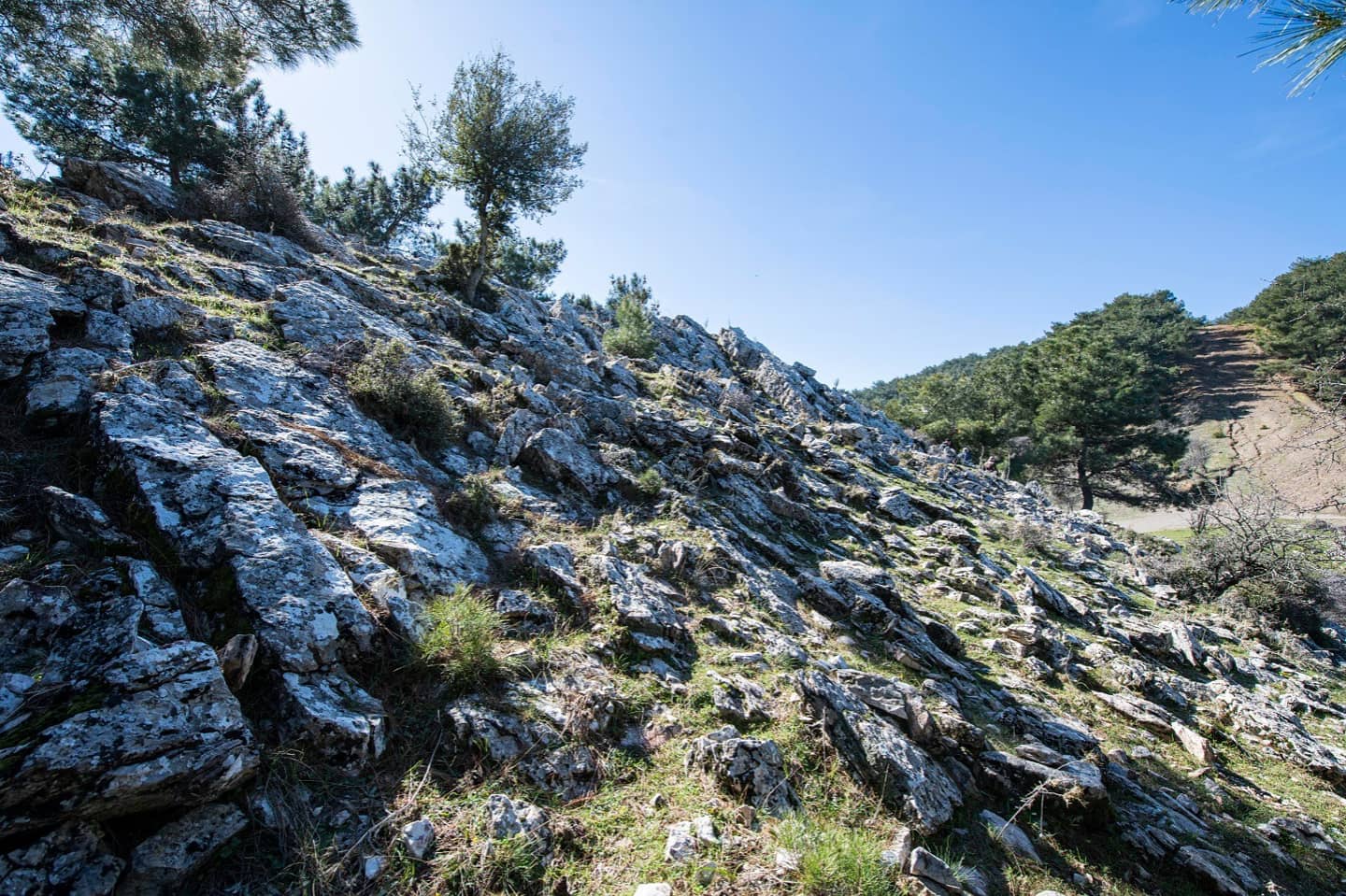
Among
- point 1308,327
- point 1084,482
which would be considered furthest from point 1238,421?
point 1084,482

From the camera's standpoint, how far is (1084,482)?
1350 inches

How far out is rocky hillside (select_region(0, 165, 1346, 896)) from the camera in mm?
2994

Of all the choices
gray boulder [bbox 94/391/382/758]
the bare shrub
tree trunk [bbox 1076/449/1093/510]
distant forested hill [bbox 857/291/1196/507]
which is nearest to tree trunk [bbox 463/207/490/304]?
gray boulder [bbox 94/391/382/758]

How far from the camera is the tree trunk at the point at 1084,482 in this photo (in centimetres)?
3431

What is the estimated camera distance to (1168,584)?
1488 centimetres

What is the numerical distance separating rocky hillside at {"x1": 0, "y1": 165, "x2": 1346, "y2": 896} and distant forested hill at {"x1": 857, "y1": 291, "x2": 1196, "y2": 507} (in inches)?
1140

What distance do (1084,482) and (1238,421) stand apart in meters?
40.3

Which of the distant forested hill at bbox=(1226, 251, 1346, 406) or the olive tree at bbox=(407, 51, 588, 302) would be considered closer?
the distant forested hill at bbox=(1226, 251, 1346, 406)

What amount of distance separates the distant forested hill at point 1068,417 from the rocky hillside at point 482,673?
1140 inches

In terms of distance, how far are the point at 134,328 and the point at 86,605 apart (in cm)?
551

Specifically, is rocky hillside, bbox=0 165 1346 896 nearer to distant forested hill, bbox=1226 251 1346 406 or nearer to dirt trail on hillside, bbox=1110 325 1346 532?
distant forested hill, bbox=1226 251 1346 406

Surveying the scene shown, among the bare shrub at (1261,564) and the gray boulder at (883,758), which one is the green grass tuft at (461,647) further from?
the bare shrub at (1261,564)

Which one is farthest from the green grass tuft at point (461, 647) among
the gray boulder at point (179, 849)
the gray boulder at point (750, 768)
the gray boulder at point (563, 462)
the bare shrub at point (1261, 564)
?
the bare shrub at point (1261, 564)

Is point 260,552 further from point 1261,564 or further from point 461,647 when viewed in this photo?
point 1261,564
